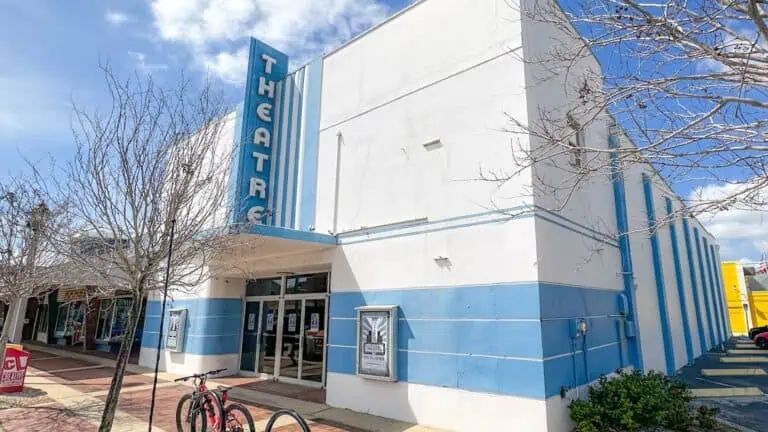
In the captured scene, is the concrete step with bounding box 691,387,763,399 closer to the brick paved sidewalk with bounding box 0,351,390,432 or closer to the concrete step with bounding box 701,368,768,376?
the concrete step with bounding box 701,368,768,376

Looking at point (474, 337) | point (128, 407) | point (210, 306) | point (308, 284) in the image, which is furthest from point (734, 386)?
point (128, 407)

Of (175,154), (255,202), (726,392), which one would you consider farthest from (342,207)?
(726,392)

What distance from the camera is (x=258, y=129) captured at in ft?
42.1

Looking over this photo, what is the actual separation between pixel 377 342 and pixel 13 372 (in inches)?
345

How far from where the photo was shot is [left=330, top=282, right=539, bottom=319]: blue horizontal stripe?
762 cm

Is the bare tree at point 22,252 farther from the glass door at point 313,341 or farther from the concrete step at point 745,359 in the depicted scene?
the concrete step at point 745,359

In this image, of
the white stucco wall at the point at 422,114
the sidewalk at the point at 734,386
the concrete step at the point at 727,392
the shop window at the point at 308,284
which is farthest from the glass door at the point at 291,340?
the concrete step at the point at 727,392

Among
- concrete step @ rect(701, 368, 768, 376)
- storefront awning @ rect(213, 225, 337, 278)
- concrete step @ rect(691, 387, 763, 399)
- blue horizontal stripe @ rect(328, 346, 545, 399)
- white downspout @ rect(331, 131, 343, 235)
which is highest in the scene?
white downspout @ rect(331, 131, 343, 235)

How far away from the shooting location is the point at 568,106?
10.1 m

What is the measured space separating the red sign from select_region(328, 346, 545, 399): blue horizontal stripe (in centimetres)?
915

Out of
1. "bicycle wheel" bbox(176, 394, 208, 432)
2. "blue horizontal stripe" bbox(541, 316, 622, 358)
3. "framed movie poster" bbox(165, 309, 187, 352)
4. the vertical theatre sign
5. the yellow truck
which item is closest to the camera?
"bicycle wheel" bbox(176, 394, 208, 432)

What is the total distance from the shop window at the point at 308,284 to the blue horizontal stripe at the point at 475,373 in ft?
12.3

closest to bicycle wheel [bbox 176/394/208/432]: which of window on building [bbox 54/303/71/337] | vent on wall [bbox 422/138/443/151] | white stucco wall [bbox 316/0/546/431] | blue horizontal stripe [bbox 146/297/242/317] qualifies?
white stucco wall [bbox 316/0/546/431]

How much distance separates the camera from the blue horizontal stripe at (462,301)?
25.0 ft
